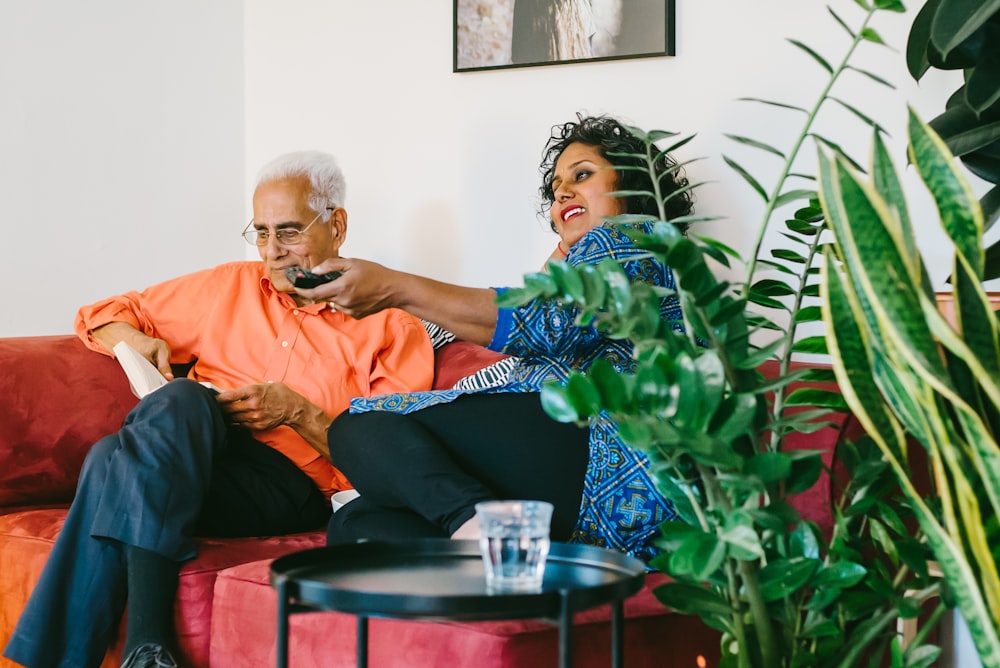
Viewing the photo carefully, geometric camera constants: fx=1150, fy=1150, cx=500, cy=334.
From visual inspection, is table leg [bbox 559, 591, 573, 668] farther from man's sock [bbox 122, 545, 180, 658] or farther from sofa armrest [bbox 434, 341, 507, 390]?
sofa armrest [bbox 434, 341, 507, 390]

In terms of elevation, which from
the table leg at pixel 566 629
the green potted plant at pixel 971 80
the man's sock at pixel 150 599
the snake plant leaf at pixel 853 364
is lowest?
the man's sock at pixel 150 599

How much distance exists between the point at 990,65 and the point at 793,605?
32.7 inches

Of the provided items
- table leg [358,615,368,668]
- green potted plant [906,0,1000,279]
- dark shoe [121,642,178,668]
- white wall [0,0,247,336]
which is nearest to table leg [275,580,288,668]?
table leg [358,615,368,668]

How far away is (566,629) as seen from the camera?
1.16 metres

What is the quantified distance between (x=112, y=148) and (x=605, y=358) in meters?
1.91

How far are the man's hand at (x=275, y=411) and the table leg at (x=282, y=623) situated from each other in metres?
1.17

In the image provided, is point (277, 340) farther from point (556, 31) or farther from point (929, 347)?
point (929, 347)

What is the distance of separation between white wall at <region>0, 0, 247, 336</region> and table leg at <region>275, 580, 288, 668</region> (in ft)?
6.71

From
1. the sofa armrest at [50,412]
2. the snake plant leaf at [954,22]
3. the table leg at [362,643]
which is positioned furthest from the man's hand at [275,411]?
the snake plant leaf at [954,22]

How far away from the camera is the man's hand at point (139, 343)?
260 cm

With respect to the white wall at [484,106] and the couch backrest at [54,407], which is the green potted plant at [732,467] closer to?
the white wall at [484,106]

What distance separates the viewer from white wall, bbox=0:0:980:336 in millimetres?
2568

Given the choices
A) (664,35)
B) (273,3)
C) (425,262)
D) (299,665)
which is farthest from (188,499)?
(273,3)

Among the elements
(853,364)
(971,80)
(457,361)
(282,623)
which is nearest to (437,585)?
(282,623)
